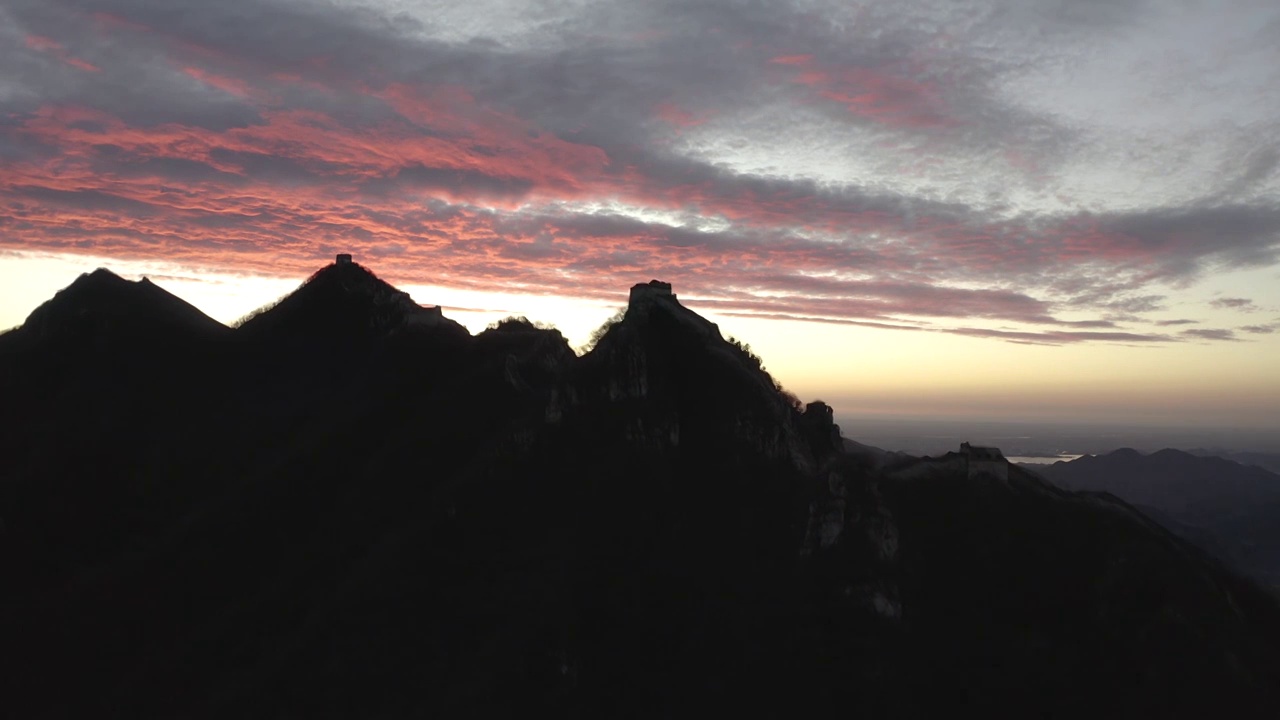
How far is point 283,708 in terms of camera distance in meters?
50.5

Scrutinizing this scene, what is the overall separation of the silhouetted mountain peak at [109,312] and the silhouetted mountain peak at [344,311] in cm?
718

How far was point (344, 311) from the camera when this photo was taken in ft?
300

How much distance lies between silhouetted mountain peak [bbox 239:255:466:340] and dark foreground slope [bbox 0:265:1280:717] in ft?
42.5

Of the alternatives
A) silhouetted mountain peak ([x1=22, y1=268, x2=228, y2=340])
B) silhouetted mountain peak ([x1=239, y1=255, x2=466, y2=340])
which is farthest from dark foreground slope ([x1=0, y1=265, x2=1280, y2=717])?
silhouetted mountain peak ([x1=239, y1=255, x2=466, y2=340])

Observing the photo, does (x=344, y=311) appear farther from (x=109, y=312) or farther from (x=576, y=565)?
(x=576, y=565)

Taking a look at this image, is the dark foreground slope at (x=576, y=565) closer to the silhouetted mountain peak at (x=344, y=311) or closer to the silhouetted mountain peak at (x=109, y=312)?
the silhouetted mountain peak at (x=109, y=312)

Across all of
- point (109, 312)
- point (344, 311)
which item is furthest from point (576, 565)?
point (109, 312)

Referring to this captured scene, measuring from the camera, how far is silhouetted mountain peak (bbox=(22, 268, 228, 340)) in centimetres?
8362

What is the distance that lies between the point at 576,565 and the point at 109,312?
66682 millimetres

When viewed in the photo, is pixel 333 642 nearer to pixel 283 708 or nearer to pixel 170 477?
pixel 283 708

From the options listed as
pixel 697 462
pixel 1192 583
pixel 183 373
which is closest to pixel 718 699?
pixel 697 462

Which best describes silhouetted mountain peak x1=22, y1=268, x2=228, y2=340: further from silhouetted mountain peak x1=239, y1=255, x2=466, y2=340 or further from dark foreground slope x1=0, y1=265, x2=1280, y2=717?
silhouetted mountain peak x1=239, y1=255, x2=466, y2=340

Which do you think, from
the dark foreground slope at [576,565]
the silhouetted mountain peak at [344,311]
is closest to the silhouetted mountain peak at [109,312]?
the dark foreground slope at [576,565]

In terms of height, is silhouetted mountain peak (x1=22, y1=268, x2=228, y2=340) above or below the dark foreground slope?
above
